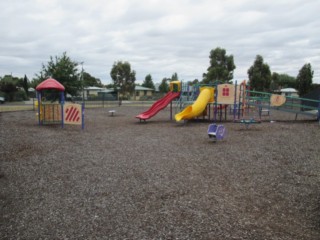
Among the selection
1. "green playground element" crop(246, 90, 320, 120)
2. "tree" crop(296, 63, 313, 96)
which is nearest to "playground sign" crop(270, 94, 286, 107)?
"green playground element" crop(246, 90, 320, 120)

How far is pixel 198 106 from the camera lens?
1493 cm

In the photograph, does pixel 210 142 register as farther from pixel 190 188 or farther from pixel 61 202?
pixel 61 202

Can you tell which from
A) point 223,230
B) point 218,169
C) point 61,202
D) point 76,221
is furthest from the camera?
point 218,169

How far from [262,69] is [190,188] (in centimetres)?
3950

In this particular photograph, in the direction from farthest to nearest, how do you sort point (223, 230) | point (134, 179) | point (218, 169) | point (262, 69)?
point (262, 69), point (218, 169), point (134, 179), point (223, 230)

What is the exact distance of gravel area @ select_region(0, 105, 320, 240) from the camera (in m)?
3.51

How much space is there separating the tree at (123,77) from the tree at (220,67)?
2242cm

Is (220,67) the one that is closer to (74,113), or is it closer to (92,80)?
(74,113)

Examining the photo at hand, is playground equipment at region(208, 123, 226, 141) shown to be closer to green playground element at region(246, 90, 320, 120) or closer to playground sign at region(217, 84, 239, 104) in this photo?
playground sign at region(217, 84, 239, 104)

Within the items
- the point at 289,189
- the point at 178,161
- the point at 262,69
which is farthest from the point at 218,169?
the point at 262,69

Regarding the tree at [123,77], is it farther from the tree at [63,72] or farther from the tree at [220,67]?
the tree at [63,72]

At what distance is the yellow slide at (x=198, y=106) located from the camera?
1455cm

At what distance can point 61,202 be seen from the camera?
14.3 feet

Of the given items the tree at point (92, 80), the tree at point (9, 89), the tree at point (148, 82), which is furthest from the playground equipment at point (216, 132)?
the tree at point (92, 80)
